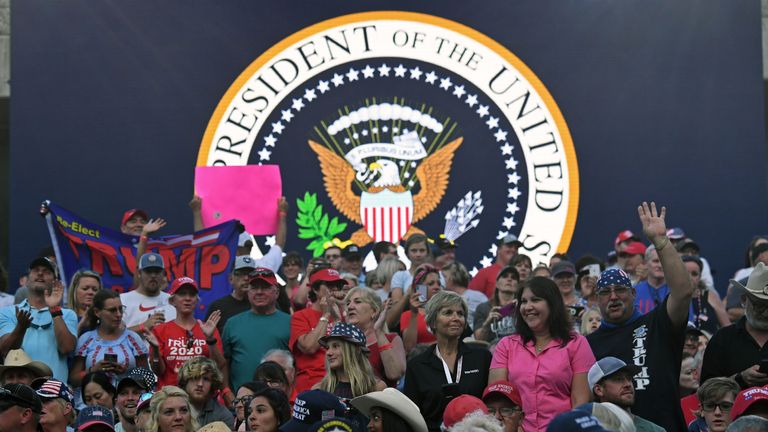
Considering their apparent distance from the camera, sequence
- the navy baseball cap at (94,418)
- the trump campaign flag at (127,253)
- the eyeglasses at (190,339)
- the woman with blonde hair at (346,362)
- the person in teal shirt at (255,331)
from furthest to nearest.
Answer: the trump campaign flag at (127,253), the person in teal shirt at (255,331), the eyeglasses at (190,339), the woman with blonde hair at (346,362), the navy baseball cap at (94,418)

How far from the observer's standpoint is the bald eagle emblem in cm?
1477

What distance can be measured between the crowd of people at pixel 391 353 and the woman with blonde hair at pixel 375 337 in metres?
0.01

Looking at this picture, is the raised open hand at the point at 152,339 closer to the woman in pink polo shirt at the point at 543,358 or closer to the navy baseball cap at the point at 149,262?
the navy baseball cap at the point at 149,262

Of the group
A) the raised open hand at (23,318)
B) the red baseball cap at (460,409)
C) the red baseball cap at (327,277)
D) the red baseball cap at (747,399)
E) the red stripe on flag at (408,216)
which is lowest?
the red baseball cap at (747,399)

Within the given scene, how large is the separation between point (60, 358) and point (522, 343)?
136 inches

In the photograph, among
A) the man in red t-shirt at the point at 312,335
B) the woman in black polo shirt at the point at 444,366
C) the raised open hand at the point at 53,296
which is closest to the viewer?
the woman in black polo shirt at the point at 444,366

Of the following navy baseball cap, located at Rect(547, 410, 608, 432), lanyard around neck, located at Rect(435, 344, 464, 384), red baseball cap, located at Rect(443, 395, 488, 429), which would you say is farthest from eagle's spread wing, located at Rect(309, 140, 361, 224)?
navy baseball cap, located at Rect(547, 410, 608, 432)

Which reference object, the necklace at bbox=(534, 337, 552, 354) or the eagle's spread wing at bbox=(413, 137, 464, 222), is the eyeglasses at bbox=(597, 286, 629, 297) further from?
the eagle's spread wing at bbox=(413, 137, 464, 222)

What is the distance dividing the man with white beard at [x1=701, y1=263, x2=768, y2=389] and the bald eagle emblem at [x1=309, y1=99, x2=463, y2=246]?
7.24 m

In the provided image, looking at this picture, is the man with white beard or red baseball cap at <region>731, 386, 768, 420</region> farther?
the man with white beard

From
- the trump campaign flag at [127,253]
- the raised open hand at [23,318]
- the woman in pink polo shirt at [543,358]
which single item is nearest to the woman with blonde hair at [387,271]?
the trump campaign flag at [127,253]

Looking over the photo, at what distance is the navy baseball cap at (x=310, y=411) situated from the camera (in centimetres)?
623

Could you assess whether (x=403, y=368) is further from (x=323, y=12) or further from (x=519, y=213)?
(x=323, y=12)

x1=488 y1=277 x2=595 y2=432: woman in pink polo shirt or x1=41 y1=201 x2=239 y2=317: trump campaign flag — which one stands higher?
x1=41 y1=201 x2=239 y2=317: trump campaign flag
